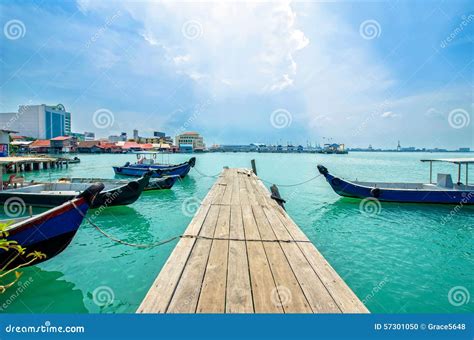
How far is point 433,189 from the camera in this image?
1447cm

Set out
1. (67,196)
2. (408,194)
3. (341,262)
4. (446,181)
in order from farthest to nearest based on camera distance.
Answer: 1. (446,181)
2. (408,194)
3. (67,196)
4. (341,262)

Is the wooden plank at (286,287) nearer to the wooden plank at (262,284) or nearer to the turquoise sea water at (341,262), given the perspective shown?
the wooden plank at (262,284)

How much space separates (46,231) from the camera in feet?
19.9

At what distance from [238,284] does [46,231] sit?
5.51 metres

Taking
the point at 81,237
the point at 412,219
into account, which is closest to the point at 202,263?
the point at 81,237

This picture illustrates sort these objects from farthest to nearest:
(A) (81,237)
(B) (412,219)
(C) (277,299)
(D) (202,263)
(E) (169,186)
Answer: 1. (E) (169,186)
2. (B) (412,219)
3. (A) (81,237)
4. (D) (202,263)
5. (C) (277,299)

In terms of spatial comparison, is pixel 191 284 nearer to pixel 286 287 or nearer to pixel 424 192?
pixel 286 287

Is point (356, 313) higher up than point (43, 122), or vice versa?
point (43, 122)

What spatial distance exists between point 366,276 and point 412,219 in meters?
7.63

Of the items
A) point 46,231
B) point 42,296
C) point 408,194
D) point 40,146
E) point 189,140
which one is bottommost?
point 42,296

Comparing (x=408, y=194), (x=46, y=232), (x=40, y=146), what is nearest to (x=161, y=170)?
(x=46, y=232)

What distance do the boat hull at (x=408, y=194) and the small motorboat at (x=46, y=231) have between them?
13.9m

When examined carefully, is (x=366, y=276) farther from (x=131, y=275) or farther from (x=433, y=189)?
(x=433, y=189)

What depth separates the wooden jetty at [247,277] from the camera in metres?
2.66
